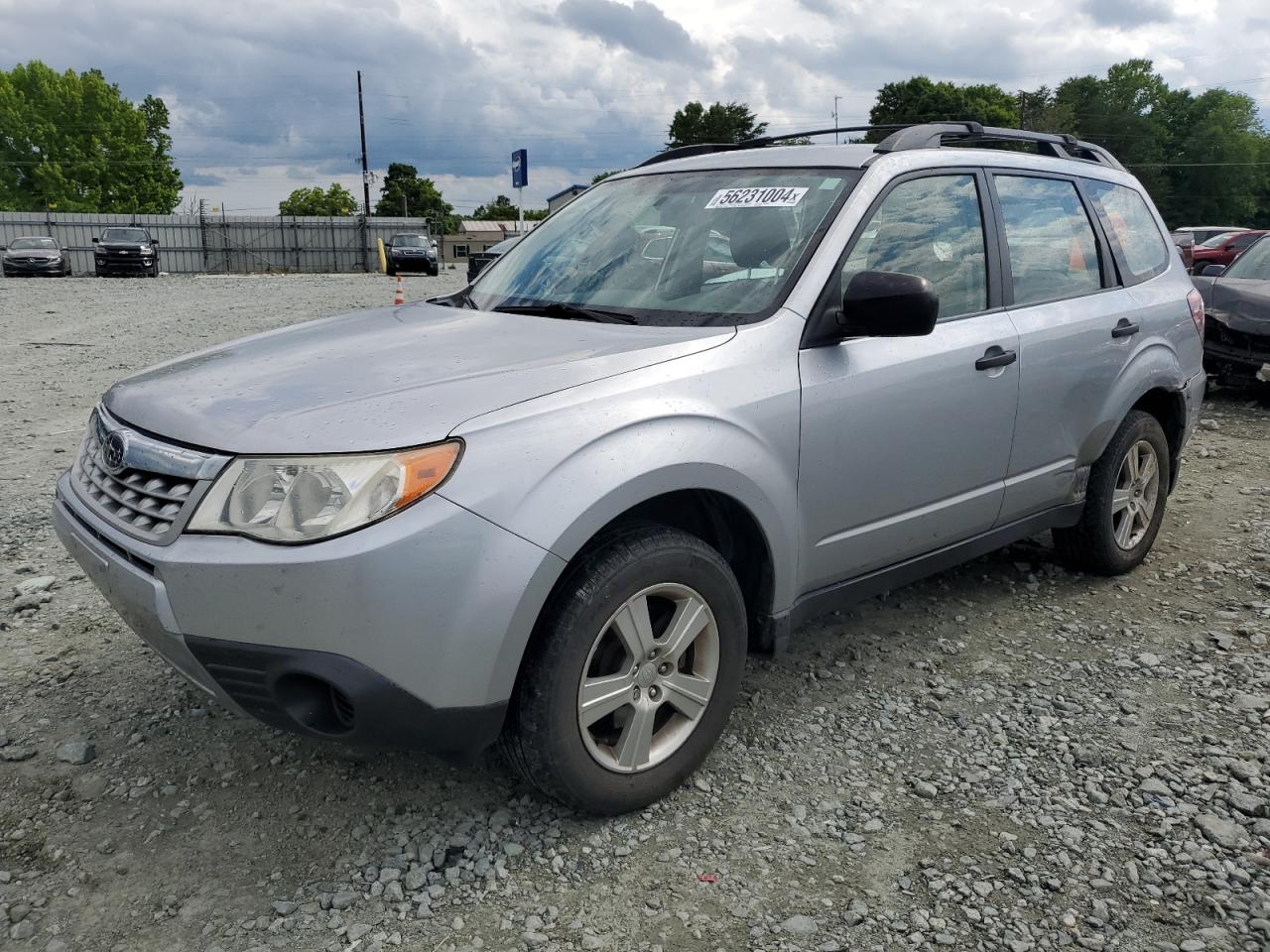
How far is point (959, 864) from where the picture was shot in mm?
2574

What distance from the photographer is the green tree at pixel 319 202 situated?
97.0m

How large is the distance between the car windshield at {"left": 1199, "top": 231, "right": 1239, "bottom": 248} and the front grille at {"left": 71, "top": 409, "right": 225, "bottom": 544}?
32.4m

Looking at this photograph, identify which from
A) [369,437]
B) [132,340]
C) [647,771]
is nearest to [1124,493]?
[647,771]

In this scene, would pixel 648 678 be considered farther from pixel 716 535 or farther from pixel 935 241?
pixel 935 241

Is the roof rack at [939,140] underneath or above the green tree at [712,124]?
underneath

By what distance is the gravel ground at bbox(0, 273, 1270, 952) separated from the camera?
93.0 inches

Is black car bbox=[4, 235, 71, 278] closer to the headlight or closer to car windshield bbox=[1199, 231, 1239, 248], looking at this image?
the headlight

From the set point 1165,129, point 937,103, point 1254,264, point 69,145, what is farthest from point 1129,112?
point 1254,264

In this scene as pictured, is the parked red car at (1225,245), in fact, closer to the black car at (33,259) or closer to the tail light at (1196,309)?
the tail light at (1196,309)

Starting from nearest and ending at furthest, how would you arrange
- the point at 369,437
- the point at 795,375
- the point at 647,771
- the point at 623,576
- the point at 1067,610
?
the point at 369,437 → the point at 623,576 → the point at 647,771 → the point at 795,375 → the point at 1067,610

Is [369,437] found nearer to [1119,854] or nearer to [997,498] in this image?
[1119,854]

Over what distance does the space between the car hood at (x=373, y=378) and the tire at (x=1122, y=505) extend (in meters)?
2.21

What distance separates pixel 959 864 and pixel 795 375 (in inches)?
52.3

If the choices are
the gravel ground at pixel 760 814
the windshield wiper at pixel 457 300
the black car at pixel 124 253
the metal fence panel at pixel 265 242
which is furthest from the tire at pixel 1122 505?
the metal fence panel at pixel 265 242
